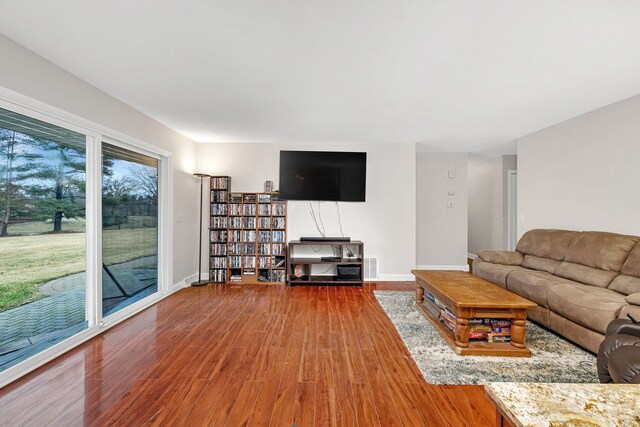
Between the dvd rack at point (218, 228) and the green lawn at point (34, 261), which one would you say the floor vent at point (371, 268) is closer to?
the dvd rack at point (218, 228)

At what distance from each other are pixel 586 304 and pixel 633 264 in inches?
32.3

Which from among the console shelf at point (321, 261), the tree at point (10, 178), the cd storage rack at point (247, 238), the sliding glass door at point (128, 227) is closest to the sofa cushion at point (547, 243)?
the console shelf at point (321, 261)

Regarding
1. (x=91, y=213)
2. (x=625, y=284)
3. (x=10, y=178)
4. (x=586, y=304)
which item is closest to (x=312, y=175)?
(x=91, y=213)

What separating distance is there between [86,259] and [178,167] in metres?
1.92

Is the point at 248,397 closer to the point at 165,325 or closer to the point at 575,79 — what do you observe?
the point at 165,325

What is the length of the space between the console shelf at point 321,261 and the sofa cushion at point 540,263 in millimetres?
2281

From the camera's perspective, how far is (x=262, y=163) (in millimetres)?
4645

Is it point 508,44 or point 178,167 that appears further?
point 178,167

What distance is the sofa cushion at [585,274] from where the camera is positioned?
8.58 feet

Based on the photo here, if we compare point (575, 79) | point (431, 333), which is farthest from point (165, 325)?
point (575, 79)

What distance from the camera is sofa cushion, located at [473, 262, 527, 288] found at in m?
3.26

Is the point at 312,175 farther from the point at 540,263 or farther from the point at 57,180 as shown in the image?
the point at 540,263

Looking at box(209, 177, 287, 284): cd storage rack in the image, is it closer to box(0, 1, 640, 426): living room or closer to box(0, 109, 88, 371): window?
box(0, 1, 640, 426): living room

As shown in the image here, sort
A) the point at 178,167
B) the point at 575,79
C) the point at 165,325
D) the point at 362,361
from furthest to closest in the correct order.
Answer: the point at 178,167 < the point at 165,325 < the point at 575,79 < the point at 362,361
